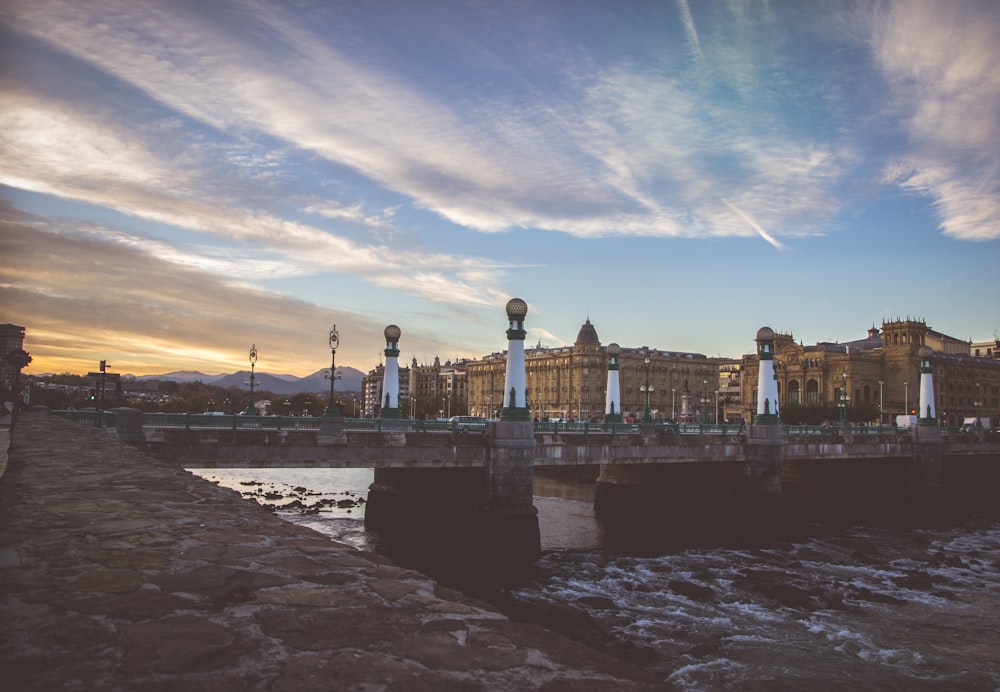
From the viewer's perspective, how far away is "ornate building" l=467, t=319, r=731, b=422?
149125 mm

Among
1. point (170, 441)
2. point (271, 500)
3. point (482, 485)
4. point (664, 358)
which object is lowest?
point (271, 500)

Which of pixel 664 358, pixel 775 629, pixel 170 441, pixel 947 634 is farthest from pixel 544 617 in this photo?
pixel 664 358

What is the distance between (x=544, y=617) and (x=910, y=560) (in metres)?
18.7

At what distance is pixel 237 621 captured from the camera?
424 cm

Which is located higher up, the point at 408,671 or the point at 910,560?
the point at 408,671

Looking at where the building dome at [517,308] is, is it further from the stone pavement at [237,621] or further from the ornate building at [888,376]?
the ornate building at [888,376]

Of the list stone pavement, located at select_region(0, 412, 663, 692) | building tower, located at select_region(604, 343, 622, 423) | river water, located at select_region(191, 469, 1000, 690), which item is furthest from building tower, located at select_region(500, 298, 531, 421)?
stone pavement, located at select_region(0, 412, 663, 692)

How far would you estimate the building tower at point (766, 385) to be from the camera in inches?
1486

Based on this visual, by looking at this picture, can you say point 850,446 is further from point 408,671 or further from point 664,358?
point 664,358

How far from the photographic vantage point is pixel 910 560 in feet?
97.0

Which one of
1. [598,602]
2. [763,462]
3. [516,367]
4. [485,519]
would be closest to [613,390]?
[763,462]

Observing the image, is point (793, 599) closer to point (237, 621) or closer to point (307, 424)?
point (307, 424)

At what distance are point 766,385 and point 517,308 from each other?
57.8 ft

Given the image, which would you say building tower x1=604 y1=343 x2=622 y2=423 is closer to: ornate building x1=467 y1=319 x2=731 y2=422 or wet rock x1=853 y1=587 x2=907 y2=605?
wet rock x1=853 y1=587 x2=907 y2=605
